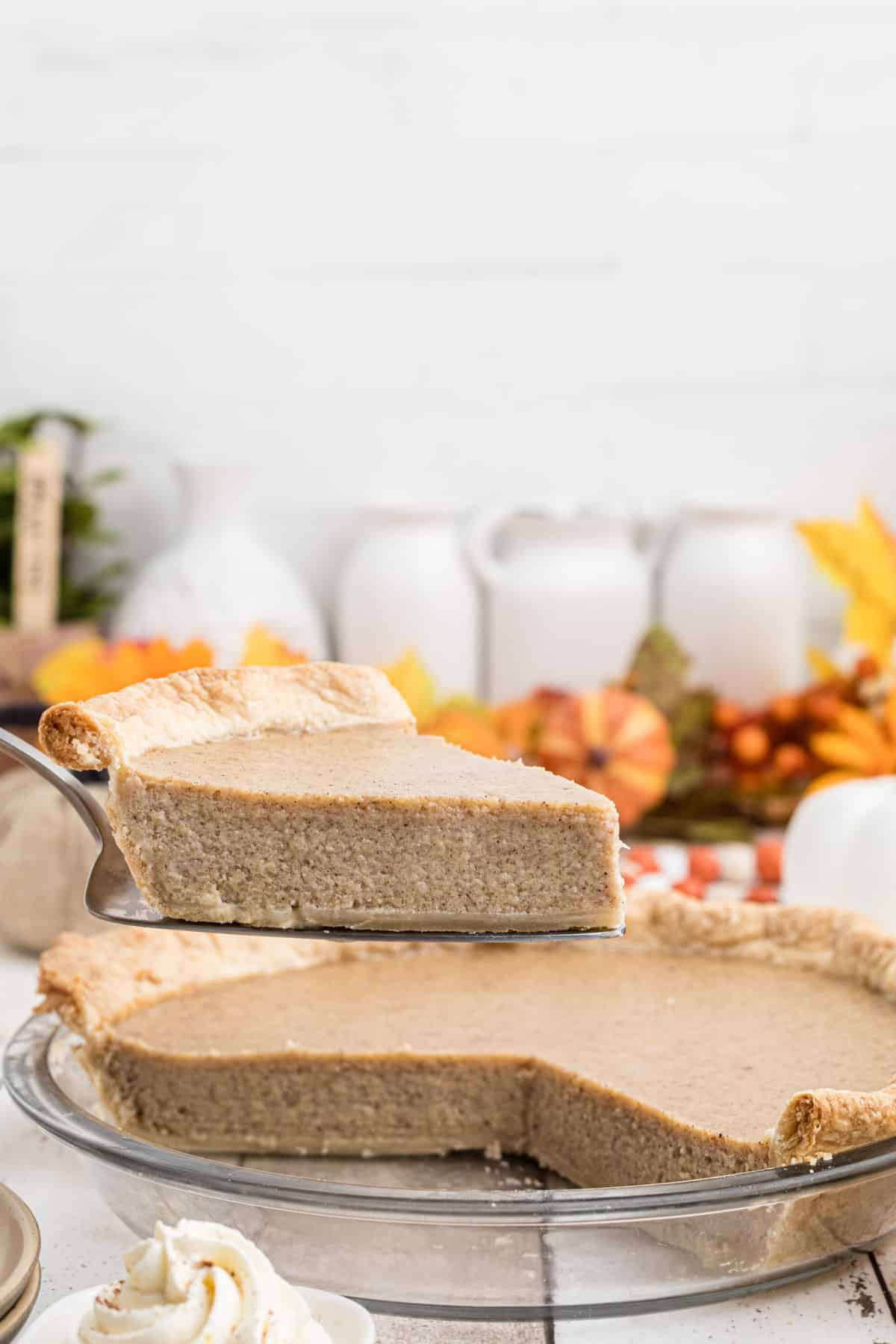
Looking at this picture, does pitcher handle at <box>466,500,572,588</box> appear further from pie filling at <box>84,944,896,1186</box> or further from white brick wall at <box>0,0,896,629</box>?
pie filling at <box>84,944,896,1186</box>

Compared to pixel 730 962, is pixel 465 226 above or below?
above

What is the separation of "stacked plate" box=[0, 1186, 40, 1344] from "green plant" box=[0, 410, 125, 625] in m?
2.79

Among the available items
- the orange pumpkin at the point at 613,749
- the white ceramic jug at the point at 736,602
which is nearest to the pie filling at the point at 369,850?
the orange pumpkin at the point at 613,749

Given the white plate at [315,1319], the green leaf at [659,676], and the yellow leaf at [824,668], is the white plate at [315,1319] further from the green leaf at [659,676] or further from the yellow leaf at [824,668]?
the yellow leaf at [824,668]

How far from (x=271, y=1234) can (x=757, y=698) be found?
2.69 meters

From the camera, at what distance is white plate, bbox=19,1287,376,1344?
1229 mm

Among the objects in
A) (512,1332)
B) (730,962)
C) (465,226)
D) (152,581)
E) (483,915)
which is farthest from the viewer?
(465,226)

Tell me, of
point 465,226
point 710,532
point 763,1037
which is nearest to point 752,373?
point 710,532

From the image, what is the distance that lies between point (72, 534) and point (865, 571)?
2099 mm

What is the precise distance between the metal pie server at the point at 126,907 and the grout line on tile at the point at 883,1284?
43 centimetres

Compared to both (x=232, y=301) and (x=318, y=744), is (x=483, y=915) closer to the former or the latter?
(x=318, y=744)

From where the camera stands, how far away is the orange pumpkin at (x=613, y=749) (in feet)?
10.2

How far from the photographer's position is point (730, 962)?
204cm

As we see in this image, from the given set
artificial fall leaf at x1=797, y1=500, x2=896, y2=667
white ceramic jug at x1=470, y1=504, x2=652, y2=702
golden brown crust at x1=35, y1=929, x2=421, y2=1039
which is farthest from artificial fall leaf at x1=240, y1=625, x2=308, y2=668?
artificial fall leaf at x1=797, y1=500, x2=896, y2=667
